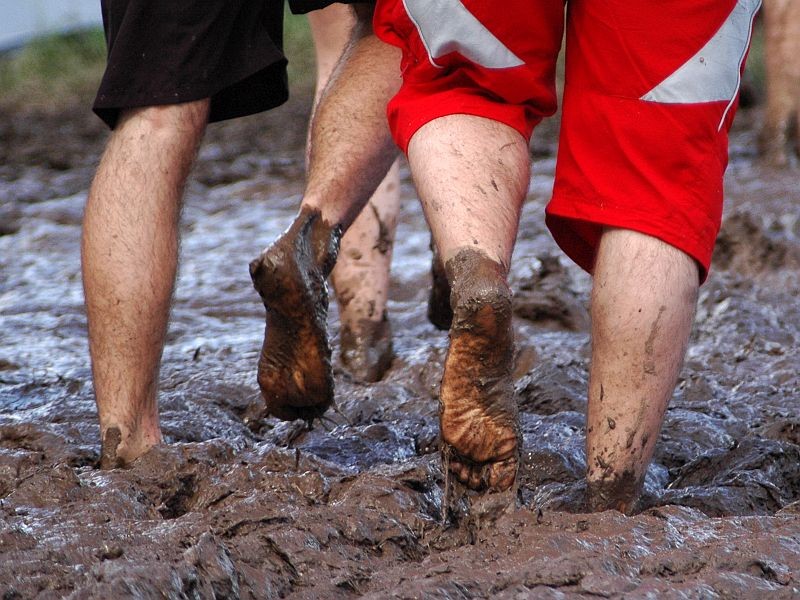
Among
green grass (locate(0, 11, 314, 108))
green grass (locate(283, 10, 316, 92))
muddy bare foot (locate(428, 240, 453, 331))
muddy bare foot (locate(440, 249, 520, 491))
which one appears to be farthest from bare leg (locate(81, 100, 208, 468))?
green grass (locate(0, 11, 314, 108))

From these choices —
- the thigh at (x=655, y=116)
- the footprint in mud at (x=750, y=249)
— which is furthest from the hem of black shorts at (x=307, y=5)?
the footprint in mud at (x=750, y=249)

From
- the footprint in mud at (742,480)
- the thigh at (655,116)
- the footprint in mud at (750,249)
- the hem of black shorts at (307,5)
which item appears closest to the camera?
the thigh at (655,116)

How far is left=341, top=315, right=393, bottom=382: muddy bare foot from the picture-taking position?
10.1 feet

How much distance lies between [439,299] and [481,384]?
1.52m

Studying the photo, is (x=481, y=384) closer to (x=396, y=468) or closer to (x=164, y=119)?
(x=396, y=468)

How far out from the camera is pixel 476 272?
1.80 metres

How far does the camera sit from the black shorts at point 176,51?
217cm

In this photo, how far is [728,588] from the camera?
1532 mm

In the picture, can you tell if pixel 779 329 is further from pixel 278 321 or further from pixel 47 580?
pixel 47 580

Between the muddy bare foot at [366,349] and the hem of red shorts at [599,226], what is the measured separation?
1122 mm

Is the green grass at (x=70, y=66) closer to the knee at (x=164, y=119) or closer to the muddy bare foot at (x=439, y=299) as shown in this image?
the muddy bare foot at (x=439, y=299)

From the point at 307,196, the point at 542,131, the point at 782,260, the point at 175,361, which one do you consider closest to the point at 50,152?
the point at 542,131

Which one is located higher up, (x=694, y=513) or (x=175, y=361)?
(x=694, y=513)

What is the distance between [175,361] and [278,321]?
3.99ft
